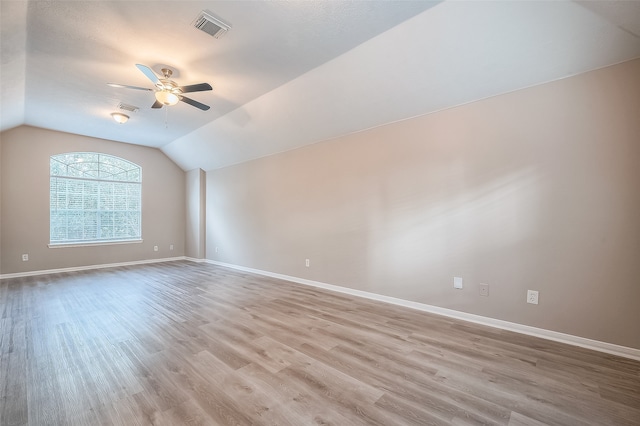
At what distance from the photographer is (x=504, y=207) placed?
271 cm

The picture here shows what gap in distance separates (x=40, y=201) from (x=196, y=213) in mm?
2949

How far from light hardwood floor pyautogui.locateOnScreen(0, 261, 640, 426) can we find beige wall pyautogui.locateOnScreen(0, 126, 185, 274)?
2578mm

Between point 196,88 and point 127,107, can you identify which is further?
point 127,107

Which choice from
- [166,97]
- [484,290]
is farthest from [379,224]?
[166,97]

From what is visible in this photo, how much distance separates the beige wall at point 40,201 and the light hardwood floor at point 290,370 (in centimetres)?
258

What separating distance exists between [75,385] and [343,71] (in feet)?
12.2

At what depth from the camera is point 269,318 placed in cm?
301

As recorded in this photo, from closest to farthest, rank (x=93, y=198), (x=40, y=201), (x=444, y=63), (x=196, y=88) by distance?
(x=444, y=63)
(x=196, y=88)
(x=40, y=201)
(x=93, y=198)

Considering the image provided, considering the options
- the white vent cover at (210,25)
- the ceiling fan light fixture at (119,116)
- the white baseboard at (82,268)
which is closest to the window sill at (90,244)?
the white baseboard at (82,268)

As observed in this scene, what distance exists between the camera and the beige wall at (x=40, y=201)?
4.95 meters

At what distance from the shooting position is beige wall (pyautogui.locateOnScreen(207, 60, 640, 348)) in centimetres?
221

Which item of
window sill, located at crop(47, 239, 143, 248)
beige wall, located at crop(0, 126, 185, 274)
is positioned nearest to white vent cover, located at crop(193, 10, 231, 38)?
beige wall, located at crop(0, 126, 185, 274)

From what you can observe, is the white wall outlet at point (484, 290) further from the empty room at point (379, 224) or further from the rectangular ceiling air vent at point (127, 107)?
the rectangular ceiling air vent at point (127, 107)

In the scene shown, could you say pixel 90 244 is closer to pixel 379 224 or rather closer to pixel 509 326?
pixel 379 224
